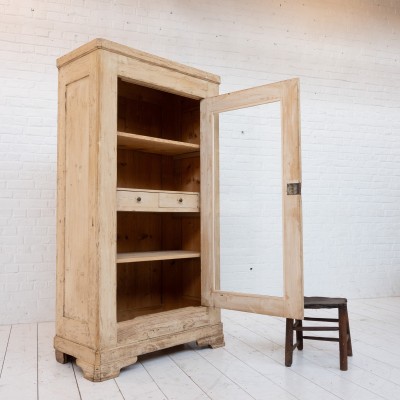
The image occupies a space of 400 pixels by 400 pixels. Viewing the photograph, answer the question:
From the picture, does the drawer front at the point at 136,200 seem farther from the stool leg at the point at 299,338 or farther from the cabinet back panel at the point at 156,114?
the stool leg at the point at 299,338

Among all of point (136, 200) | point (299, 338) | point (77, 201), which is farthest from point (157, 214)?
point (299, 338)

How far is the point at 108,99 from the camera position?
2.73 m

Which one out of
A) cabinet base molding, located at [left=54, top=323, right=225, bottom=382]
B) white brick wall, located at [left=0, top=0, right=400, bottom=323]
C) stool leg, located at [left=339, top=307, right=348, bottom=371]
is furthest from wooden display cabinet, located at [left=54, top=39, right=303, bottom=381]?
white brick wall, located at [left=0, top=0, right=400, bottom=323]

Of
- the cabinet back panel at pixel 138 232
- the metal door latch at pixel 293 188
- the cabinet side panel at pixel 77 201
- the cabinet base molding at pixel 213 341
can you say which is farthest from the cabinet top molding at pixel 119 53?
the cabinet base molding at pixel 213 341

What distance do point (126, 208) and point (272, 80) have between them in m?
2.94

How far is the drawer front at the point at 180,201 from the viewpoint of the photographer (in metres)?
3.16

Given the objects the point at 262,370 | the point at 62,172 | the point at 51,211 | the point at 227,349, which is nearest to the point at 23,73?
the point at 51,211

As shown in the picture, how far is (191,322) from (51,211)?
1.82 metres

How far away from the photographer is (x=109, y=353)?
2658mm

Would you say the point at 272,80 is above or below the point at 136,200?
above

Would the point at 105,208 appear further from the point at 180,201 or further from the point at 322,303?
the point at 322,303

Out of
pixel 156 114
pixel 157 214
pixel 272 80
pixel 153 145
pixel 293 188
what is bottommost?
pixel 157 214

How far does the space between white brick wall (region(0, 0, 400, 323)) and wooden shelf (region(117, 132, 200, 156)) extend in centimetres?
110

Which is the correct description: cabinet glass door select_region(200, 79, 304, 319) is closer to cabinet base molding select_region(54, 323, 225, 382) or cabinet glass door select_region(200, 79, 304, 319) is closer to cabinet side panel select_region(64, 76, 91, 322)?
cabinet base molding select_region(54, 323, 225, 382)
